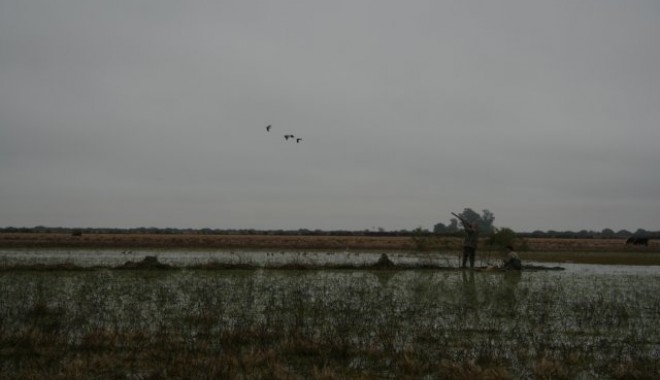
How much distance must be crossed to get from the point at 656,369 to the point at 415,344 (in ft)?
11.0

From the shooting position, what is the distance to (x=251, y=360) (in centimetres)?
827

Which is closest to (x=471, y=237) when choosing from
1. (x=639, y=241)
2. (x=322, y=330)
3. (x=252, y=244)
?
(x=322, y=330)

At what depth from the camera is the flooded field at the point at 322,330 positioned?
8078 mm

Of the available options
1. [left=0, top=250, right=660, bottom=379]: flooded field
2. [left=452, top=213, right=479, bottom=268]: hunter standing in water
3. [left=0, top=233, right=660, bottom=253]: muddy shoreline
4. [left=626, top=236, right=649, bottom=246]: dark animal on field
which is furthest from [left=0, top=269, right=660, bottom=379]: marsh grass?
[left=626, top=236, right=649, bottom=246]: dark animal on field

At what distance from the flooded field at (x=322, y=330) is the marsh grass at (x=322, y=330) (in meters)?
0.03

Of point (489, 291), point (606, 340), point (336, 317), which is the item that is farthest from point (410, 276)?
point (606, 340)

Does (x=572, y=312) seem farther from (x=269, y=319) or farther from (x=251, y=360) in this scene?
(x=251, y=360)

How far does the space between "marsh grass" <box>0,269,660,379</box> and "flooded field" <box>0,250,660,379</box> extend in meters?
0.03

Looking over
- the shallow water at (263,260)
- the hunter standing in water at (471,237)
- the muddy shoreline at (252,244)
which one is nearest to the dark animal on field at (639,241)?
the muddy shoreline at (252,244)

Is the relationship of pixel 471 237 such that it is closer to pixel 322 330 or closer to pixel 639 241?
pixel 322 330

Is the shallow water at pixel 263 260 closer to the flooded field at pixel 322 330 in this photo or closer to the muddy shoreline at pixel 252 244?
the muddy shoreline at pixel 252 244

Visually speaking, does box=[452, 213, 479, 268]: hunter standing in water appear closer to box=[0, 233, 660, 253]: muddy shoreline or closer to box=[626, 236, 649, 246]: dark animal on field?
box=[0, 233, 660, 253]: muddy shoreline

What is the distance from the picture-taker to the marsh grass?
8.07 metres

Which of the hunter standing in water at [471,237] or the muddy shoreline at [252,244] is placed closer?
the hunter standing in water at [471,237]
